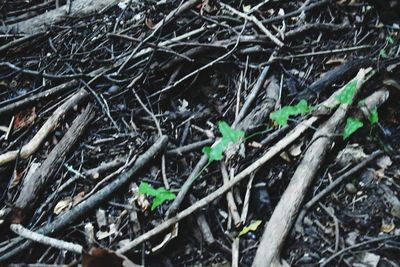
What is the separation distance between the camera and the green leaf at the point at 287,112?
2.52 m

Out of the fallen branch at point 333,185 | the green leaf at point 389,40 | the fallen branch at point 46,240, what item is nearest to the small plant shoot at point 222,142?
the fallen branch at point 333,185

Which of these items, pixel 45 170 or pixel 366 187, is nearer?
pixel 366 187

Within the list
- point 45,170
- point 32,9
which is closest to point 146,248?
point 45,170

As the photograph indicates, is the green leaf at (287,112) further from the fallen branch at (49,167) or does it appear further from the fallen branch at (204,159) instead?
the fallen branch at (49,167)

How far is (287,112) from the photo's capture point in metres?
→ 2.54

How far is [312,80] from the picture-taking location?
294 centimetres

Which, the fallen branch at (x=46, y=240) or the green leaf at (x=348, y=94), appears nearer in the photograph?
the fallen branch at (x=46, y=240)

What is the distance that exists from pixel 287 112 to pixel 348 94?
385mm

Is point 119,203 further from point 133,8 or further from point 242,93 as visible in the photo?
point 133,8

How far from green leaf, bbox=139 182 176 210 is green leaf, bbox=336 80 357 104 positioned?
1138 mm

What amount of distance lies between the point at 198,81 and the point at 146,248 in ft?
4.42

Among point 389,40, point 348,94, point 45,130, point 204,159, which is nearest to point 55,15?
point 45,130

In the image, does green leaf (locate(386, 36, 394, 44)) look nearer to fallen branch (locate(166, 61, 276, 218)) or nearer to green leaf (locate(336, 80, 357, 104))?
green leaf (locate(336, 80, 357, 104))

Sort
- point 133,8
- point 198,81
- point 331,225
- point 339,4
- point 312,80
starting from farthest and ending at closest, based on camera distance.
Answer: point 133,8
point 339,4
point 198,81
point 312,80
point 331,225
